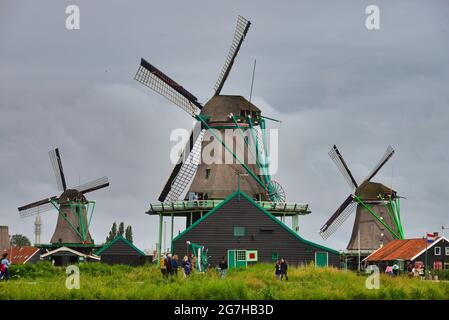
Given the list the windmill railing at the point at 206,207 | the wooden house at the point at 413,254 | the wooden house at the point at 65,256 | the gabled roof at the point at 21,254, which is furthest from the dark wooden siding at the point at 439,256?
the gabled roof at the point at 21,254

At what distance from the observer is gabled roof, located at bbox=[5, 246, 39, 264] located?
10231cm

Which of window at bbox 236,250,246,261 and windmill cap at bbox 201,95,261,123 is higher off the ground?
windmill cap at bbox 201,95,261,123

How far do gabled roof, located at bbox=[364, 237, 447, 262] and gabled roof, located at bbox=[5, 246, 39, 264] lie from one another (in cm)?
3868

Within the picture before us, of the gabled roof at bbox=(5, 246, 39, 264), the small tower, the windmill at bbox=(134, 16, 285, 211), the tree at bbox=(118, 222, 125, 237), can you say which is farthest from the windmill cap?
the small tower

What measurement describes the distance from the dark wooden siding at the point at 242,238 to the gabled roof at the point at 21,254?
46.9 metres

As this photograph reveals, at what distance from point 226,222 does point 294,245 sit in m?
4.26

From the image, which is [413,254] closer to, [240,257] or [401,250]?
[401,250]

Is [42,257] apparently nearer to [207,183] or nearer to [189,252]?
[207,183]

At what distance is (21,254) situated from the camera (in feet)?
346

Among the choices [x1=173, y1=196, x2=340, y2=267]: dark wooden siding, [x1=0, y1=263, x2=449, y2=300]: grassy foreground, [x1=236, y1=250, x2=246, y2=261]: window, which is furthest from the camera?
[x1=236, y1=250, x2=246, y2=261]: window

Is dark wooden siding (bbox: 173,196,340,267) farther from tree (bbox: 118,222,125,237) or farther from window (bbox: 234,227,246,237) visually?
tree (bbox: 118,222,125,237)

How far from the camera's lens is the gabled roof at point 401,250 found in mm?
73812
